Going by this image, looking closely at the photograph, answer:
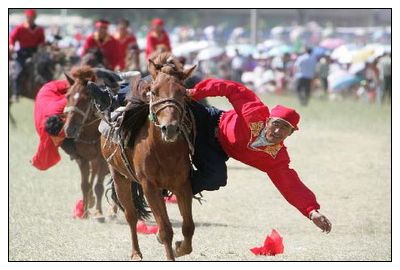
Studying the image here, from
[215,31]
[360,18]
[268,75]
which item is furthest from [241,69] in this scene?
[360,18]

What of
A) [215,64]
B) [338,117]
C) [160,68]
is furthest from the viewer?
[215,64]

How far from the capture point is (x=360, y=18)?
5038 cm

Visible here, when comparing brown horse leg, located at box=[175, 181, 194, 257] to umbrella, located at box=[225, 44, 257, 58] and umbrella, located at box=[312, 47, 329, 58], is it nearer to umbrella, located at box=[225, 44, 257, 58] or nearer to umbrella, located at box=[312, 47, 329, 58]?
umbrella, located at box=[312, 47, 329, 58]

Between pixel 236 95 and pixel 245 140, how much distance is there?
13.8 inches

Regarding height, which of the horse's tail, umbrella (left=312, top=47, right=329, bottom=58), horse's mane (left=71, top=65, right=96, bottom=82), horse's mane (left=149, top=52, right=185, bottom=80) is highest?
horse's mane (left=149, top=52, right=185, bottom=80)

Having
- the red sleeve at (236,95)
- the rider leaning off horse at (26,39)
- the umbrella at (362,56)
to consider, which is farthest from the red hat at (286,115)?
the umbrella at (362,56)

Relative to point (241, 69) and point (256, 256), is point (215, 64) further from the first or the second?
point (256, 256)

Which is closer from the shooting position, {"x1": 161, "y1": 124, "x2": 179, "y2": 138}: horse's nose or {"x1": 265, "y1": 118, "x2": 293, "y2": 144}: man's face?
{"x1": 161, "y1": 124, "x2": 179, "y2": 138}: horse's nose

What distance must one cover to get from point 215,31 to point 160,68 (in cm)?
4083

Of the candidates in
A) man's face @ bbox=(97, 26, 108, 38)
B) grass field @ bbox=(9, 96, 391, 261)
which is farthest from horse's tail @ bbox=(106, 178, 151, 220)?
man's face @ bbox=(97, 26, 108, 38)

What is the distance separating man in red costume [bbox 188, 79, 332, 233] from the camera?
26.5 ft

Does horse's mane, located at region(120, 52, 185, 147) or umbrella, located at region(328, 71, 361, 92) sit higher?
horse's mane, located at region(120, 52, 185, 147)

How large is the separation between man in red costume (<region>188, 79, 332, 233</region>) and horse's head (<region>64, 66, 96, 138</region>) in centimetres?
274

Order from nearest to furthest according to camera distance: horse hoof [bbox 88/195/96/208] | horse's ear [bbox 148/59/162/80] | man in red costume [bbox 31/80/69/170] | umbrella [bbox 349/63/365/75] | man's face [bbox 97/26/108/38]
A: 1. horse's ear [bbox 148/59/162/80]
2. man in red costume [bbox 31/80/69/170]
3. horse hoof [bbox 88/195/96/208]
4. man's face [bbox 97/26/108/38]
5. umbrella [bbox 349/63/365/75]
